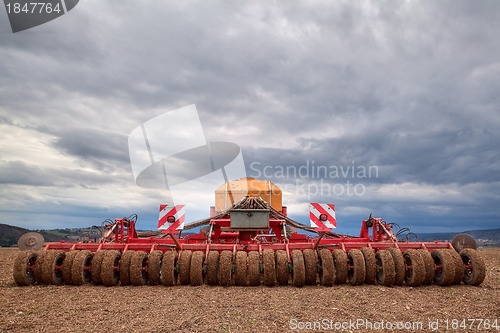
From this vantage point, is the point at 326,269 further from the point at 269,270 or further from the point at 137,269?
the point at 137,269

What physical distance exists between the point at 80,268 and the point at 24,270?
98cm

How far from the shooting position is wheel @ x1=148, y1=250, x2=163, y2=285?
6.96 metres

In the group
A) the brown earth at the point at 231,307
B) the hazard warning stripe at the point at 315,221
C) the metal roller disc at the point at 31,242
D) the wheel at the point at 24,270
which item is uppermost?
the hazard warning stripe at the point at 315,221

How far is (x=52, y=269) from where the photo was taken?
271 inches

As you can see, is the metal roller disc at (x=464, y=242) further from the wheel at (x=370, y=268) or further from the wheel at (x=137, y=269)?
the wheel at (x=137, y=269)

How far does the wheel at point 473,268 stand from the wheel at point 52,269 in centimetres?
754

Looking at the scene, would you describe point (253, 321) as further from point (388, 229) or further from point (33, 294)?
point (388, 229)

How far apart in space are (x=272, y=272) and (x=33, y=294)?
12.9ft

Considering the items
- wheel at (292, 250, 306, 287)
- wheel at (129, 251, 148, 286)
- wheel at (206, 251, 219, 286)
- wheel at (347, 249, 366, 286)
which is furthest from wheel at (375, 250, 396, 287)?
wheel at (129, 251, 148, 286)

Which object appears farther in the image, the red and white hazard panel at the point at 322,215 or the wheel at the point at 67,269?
the red and white hazard panel at the point at 322,215

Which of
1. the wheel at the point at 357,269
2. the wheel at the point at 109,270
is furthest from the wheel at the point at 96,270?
the wheel at the point at 357,269

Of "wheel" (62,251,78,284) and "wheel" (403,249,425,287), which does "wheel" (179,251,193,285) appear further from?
"wheel" (403,249,425,287)

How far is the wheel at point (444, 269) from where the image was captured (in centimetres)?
679

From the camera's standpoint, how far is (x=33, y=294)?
611 centimetres
